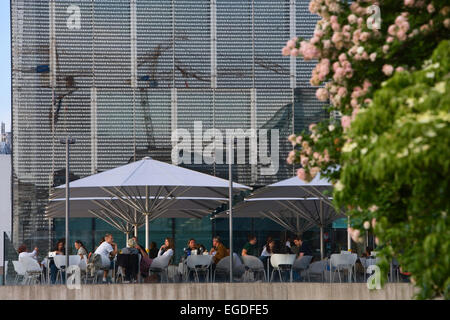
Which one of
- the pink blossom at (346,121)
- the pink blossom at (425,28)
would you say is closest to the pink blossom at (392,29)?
the pink blossom at (425,28)

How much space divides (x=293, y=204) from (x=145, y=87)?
7.58 m

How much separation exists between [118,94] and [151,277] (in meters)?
12.6

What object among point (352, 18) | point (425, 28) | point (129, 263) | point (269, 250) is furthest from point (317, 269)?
point (425, 28)

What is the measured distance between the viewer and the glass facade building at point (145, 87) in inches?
1061

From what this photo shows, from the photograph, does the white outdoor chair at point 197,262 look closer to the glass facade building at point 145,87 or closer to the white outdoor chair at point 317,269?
the white outdoor chair at point 317,269

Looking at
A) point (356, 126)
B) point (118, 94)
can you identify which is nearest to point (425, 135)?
point (356, 126)

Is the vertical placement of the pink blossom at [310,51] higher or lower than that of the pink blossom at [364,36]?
lower

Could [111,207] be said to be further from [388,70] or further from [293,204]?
[388,70]

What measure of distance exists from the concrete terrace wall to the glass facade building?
42.9 ft

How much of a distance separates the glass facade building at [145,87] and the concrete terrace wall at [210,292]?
13087 mm

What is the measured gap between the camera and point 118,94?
27.4 meters

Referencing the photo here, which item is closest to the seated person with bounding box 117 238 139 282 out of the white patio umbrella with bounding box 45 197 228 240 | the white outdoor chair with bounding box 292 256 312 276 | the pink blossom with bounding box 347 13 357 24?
the white outdoor chair with bounding box 292 256 312 276

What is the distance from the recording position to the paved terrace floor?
13.6m

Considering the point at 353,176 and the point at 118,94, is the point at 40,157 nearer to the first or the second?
the point at 118,94
